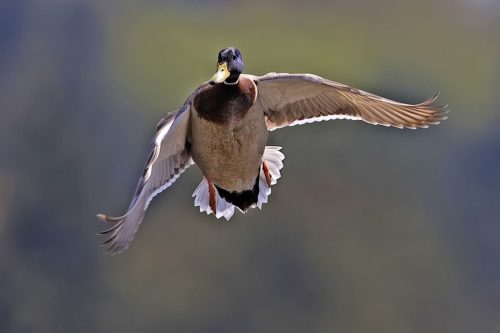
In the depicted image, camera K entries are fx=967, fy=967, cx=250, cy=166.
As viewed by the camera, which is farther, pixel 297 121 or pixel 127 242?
pixel 297 121

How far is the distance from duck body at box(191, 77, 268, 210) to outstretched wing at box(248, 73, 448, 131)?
7.1 inches

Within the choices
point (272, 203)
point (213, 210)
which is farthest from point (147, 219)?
point (213, 210)

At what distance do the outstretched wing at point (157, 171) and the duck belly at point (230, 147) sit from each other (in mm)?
56

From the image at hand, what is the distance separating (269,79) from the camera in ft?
9.87

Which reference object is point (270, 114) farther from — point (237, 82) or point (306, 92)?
point (237, 82)

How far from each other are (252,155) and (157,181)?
35 cm

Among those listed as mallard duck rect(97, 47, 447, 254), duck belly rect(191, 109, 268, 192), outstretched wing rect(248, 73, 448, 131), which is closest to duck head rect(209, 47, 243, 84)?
mallard duck rect(97, 47, 447, 254)

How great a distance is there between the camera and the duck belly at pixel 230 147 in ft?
9.37

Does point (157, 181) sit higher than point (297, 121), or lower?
lower

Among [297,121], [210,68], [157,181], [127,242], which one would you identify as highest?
[210,68]

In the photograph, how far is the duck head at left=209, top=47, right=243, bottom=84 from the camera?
2.69 metres

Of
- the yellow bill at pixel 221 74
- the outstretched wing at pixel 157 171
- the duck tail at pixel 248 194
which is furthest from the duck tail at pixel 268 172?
the yellow bill at pixel 221 74

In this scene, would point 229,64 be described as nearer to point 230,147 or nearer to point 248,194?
point 230,147

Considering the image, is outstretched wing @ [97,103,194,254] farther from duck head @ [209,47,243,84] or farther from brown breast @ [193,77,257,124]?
duck head @ [209,47,243,84]
